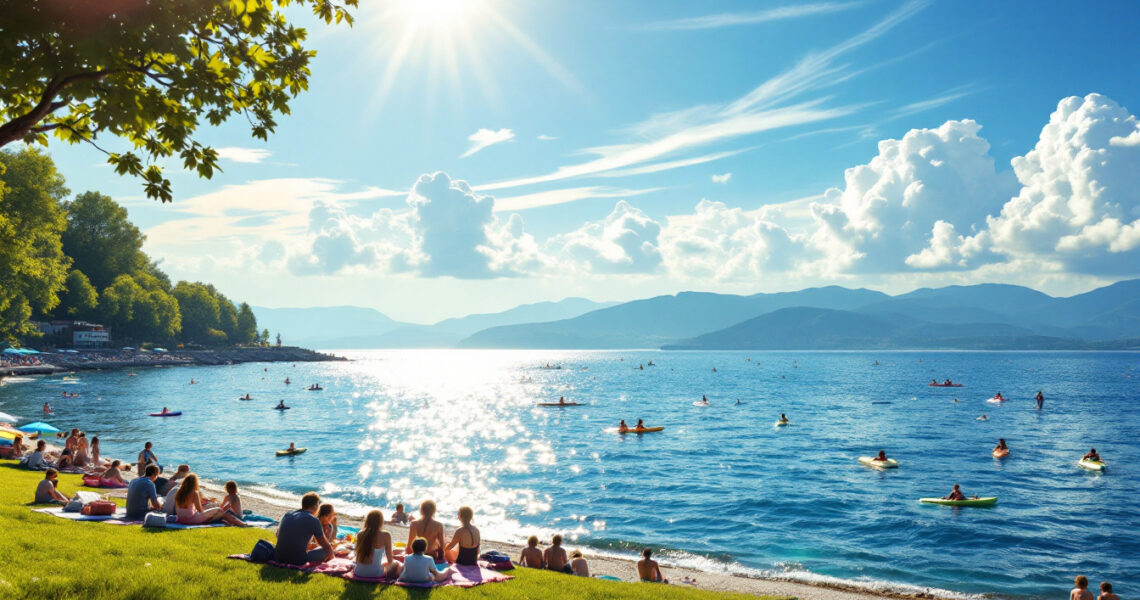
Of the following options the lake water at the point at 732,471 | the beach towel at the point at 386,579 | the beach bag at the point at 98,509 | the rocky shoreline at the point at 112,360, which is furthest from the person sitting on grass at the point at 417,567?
the rocky shoreline at the point at 112,360

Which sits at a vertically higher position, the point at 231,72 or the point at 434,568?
the point at 231,72

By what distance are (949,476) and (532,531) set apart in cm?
2892

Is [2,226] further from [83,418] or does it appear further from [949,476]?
[949,476]

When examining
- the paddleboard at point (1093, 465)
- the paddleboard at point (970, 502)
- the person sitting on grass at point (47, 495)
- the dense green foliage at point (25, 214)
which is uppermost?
the dense green foliage at point (25, 214)

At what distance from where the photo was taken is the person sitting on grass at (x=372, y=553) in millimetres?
12320

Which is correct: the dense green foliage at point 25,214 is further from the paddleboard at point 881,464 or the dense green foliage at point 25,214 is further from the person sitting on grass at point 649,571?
the paddleboard at point 881,464

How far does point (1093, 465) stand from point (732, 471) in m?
24.3

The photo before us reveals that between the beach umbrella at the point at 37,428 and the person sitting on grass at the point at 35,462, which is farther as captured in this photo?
the beach umbrella at the point at 37,428

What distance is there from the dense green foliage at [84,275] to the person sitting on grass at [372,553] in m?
56.0

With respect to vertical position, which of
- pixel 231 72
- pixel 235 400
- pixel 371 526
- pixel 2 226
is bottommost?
pixel 235 400

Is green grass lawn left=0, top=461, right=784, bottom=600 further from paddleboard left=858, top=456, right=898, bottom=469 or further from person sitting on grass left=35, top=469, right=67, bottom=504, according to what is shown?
paddleboard left=858, top=456, right=898, bottom=469

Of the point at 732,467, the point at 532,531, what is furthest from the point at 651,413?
the point at 532,531

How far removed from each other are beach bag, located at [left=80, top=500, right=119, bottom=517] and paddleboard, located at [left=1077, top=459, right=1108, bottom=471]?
179 feet

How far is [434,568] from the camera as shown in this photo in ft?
41.3
